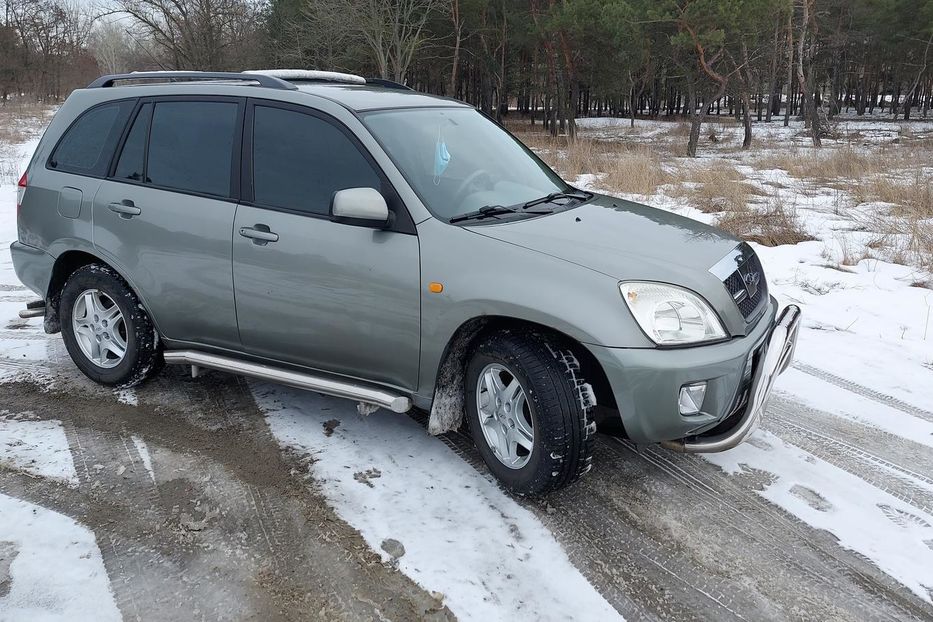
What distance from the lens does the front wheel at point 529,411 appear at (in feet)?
9.98

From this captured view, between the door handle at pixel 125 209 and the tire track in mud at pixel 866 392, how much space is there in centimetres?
447

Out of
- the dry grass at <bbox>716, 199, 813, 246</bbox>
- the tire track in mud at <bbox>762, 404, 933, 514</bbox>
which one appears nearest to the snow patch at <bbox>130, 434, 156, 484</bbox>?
the tire track in mud at <bbox>762, 404, 933, 514</bbox>

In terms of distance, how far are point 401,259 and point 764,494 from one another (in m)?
2.08

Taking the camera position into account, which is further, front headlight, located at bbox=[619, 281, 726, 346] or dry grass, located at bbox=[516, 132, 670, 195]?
dry grass, located at bbox=[516, 132, 670, 195]

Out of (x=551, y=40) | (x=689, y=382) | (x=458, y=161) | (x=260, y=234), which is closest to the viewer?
(x=689, y=382)

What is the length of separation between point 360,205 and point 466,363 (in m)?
0.91

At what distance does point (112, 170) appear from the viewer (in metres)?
4.34

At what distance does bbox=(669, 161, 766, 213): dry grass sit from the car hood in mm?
7043

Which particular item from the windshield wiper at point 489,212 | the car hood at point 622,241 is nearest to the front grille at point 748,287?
the car hood at point 622,241

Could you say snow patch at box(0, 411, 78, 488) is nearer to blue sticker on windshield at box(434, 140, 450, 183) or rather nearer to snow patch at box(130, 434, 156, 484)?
snow patch at box(130, 434, 156, 484)

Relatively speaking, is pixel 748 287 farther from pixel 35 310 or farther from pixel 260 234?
pixel 35 310

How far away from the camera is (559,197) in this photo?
413 cm

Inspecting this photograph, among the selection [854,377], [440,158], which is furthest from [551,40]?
[440,158]

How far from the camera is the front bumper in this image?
2898 mm
